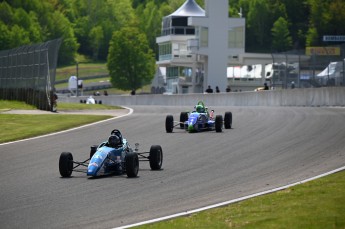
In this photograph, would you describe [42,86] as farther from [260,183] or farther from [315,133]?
[260,183]

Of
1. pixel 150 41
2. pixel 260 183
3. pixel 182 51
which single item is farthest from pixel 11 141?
pixel 150 41

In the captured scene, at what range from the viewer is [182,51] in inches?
4791

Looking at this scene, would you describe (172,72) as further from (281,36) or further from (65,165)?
(65,165)

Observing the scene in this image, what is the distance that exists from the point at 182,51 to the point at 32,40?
50.4 m

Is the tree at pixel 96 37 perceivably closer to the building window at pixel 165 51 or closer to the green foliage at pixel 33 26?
the green foliage at pixel 33 26

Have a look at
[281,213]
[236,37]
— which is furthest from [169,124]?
[236,37]

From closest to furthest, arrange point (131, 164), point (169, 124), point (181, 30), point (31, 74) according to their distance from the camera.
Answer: point (131, 164), point (169, 124), point (31, 74), point (181, 30)

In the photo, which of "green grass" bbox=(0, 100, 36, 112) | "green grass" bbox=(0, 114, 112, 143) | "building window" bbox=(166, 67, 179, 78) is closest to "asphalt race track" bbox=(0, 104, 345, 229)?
"green grass" bbox=(0, 114, 112, 143)

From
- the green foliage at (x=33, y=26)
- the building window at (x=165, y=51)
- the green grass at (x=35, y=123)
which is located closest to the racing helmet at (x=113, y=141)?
the green grass at (x=35, y=123)

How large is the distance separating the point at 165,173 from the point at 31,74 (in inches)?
1228

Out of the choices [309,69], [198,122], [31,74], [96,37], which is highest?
[96,37]

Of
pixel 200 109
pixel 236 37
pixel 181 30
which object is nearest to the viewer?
pixel 200 109

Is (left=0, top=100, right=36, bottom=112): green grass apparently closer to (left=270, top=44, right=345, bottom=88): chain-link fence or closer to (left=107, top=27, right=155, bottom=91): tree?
(left=270, top=44, right=345, bottom=88): chain-link fence

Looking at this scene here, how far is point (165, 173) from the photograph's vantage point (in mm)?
20797
